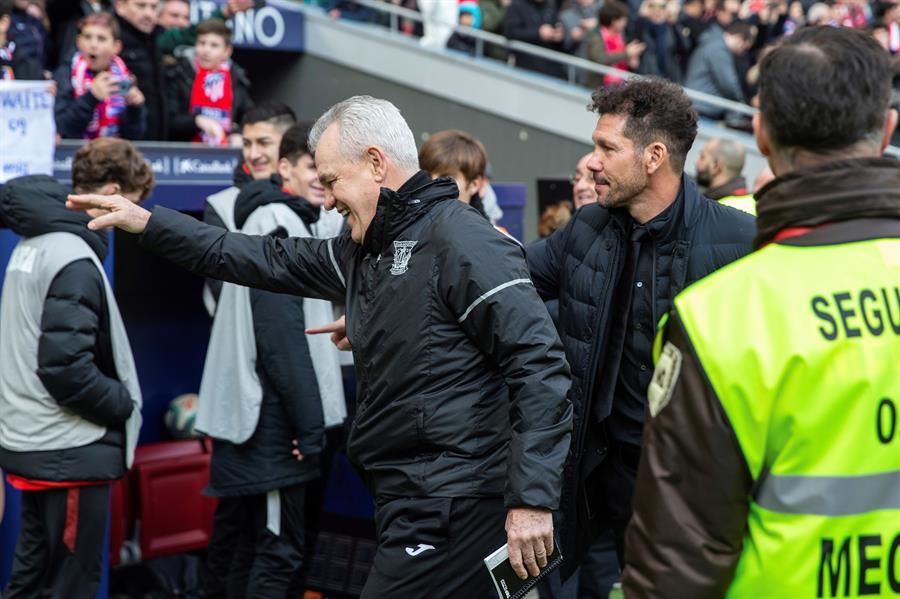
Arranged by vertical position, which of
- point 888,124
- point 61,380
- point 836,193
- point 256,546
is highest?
point 888,124

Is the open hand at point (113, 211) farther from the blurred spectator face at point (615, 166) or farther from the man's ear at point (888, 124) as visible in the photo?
the man's ear at point (888, 124)

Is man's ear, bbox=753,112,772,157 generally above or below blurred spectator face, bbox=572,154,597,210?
above

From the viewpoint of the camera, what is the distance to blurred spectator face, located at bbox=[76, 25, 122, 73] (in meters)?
7.64

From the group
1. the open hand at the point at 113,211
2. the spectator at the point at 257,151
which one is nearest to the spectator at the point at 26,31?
the spectator at the point at 257,151

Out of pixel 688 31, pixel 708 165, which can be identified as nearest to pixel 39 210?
pixel 708 165

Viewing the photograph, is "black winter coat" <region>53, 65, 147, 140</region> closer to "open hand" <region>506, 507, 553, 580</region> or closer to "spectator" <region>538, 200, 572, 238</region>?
"spectator" <region>538, 200, 572, 238</region>

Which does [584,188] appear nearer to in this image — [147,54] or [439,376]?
[439,376]

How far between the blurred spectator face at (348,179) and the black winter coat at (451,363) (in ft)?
0.18

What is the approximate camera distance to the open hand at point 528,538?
3102 mm

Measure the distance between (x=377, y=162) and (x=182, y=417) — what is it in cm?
377

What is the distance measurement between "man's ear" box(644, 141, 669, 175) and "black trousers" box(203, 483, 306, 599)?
226cm

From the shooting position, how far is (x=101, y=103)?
25.7 feet

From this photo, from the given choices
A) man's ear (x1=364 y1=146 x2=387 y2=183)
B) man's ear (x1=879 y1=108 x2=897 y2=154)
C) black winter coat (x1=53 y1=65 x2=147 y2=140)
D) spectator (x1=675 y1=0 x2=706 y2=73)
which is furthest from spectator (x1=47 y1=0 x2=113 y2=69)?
man's ear (x1=879 y1=108 x2=897 y2=154)

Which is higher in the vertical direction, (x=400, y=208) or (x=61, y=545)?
(x=400, y=208)
